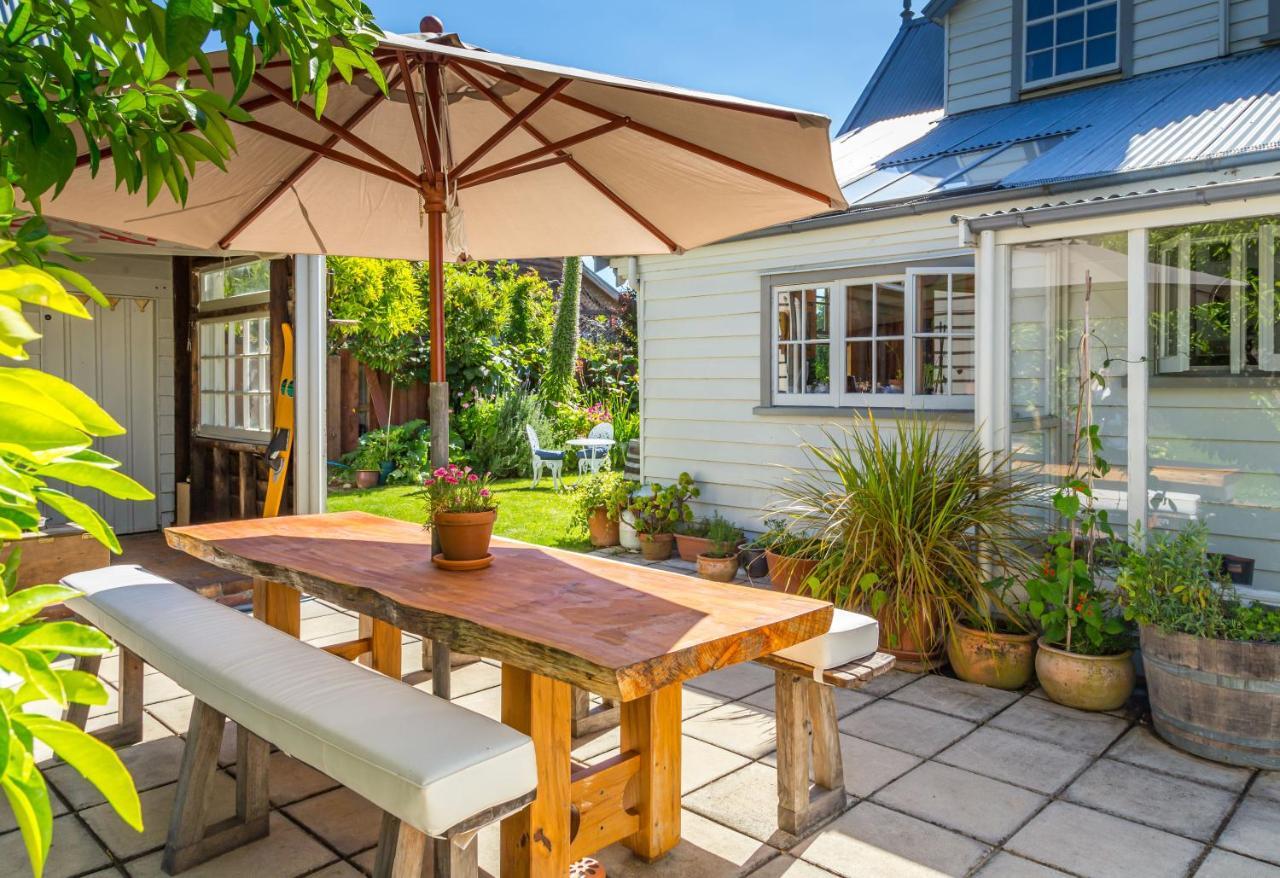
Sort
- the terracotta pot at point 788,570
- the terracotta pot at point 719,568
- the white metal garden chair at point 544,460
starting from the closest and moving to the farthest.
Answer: the terracotta pot at point 788,570
the terracotta pot at point 719,568
the white metal garden chair at point 544,460

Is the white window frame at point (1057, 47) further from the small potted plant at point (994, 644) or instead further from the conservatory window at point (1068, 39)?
the small potted plant at point (994, 644)

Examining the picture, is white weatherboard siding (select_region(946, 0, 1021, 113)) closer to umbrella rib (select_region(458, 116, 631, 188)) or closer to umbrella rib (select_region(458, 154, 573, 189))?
umbrella rib (select_region(458, 154, 573, 189))

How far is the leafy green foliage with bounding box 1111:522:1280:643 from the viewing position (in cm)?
317

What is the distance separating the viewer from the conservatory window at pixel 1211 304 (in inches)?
152

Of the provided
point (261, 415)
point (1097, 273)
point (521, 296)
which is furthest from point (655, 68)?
point (1097, 273)

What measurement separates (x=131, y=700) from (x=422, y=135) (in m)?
2.29

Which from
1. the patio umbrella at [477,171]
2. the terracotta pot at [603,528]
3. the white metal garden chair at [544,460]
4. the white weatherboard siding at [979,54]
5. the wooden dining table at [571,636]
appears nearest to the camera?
the wooden dining table at [571,636]

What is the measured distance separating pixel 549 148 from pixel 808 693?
6.62 feet

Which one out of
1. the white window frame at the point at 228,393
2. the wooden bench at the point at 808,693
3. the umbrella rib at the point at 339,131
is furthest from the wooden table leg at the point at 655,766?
the white window frame at the point at 228,393

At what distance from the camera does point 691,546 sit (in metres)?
6.25

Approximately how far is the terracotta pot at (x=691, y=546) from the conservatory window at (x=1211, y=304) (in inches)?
121

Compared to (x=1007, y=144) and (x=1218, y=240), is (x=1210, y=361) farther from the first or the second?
(x=1007, y=144)

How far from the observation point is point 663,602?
2.28m

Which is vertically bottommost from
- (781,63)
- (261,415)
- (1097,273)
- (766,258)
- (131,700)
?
(131,700)
